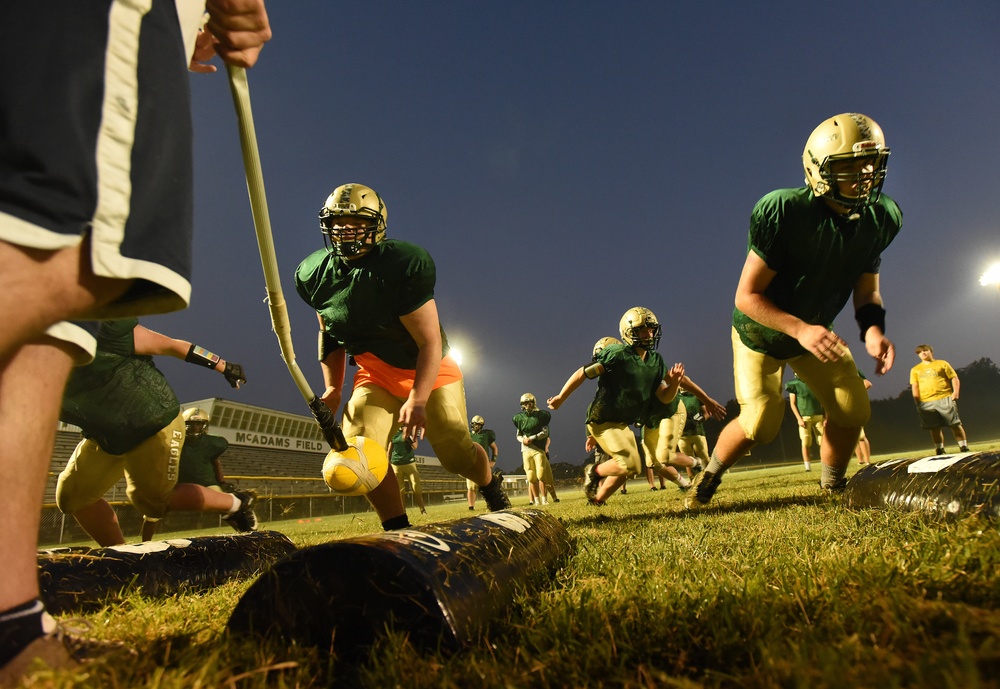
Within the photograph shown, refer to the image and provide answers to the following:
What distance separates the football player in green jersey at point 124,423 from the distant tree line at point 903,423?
42207 millimetres

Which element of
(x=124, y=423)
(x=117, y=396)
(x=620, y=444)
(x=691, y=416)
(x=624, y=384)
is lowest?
(x=620, y=444)

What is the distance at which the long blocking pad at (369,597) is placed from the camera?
130cm

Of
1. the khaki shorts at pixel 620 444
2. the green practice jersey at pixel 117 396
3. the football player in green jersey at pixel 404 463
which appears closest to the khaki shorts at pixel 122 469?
the green practice jersey at pixel 117 396

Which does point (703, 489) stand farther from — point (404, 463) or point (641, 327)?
point (404, 463)

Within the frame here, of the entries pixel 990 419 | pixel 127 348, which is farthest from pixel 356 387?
pixel 990 419

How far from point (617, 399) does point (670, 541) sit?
492 cm

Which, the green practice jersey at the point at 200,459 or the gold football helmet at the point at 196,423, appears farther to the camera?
the gold football helmet at the point at 196,423

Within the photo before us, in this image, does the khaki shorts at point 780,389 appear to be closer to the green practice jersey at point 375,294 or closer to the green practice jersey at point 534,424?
the green practice jersey at point 375,294

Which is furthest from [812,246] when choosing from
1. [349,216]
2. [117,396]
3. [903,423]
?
[903,423]

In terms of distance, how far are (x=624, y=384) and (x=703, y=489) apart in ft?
8.47

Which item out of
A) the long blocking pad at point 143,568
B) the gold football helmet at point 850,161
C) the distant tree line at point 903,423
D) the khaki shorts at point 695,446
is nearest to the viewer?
the long blocking pad at point 143,568

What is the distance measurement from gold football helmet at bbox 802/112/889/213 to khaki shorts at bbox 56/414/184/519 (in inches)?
224

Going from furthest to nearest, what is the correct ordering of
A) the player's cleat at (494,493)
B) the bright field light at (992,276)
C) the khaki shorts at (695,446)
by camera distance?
the bright field light at (992,276) < the khaki shorts at (695,446) < the player's cleat at (494,493)

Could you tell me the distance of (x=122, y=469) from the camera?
16.0 feet
